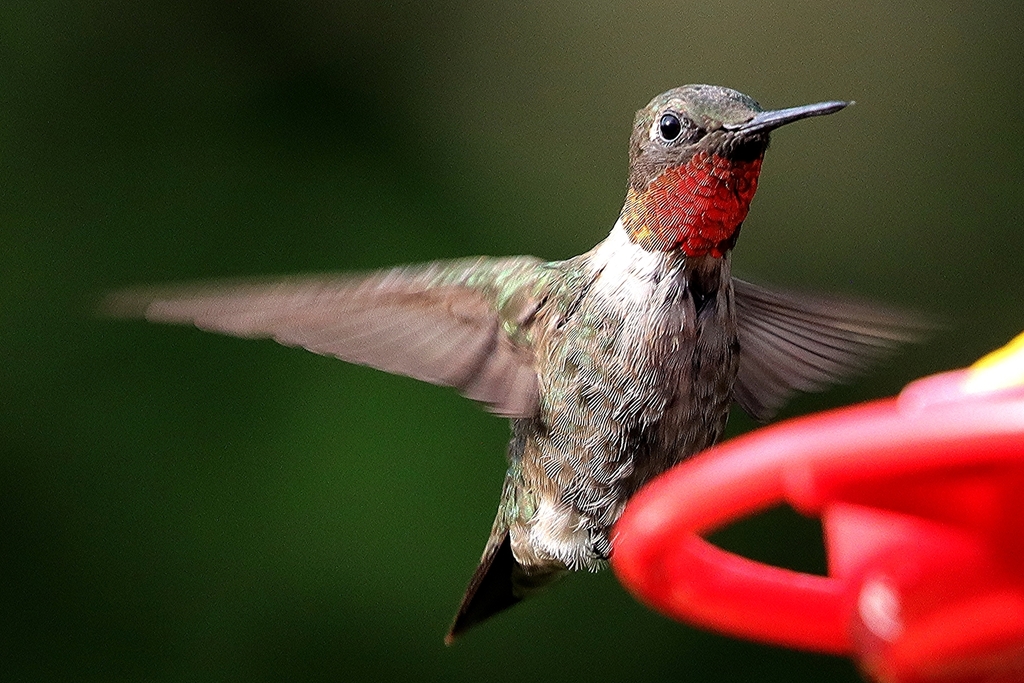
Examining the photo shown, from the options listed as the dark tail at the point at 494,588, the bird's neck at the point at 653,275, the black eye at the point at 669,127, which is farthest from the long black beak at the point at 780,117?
the dark tail at the point at 494,588

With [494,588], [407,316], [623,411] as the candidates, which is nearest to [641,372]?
[623,411]

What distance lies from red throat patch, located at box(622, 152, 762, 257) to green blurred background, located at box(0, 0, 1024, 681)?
6.63 ft

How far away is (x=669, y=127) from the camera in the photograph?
2.41 meters

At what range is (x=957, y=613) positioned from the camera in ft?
4.93

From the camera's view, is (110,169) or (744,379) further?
(110,169)

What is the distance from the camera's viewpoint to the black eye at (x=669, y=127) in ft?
7.87

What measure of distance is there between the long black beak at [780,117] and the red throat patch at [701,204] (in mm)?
67

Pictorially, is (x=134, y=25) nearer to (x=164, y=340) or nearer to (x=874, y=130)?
(x=164, y=340)

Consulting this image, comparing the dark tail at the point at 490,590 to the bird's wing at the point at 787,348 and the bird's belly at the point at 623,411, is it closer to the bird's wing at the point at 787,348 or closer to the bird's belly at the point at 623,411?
the bird's belly at the point at 623,411

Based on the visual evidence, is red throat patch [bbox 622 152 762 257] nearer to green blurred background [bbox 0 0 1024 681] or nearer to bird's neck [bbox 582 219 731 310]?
bird's neck [bbox 582 219 731 310]

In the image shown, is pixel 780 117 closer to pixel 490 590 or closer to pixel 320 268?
pixel 490 590

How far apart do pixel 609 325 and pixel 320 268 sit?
2285mm

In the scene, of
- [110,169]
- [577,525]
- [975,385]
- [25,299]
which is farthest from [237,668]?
[975,385]

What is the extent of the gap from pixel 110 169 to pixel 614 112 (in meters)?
1.91
